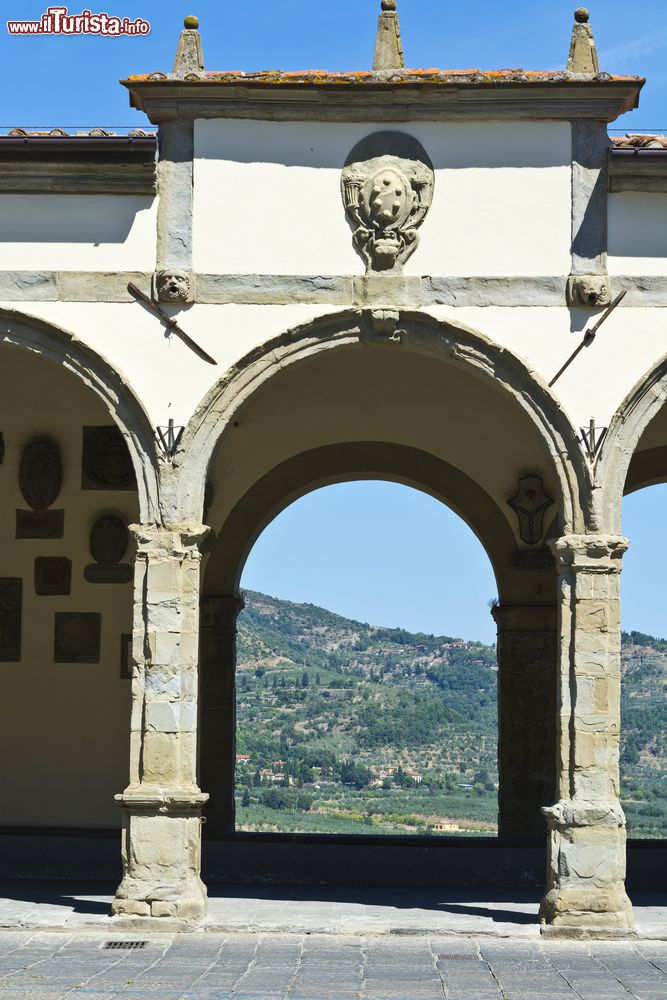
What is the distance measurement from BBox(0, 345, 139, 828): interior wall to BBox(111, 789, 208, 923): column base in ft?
10.3

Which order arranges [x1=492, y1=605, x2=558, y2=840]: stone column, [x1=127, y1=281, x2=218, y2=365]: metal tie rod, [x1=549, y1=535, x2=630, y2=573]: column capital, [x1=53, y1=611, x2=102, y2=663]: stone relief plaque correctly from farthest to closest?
[x1=53, y1=611, x2=102, y2=663]: stone relief plaque → [x1=492, y1=605, x2=558, y2=840]: stone column → [x1=127, y1=281, x2=218, y2=365]: metal tie rod → [x1=549, y1=535, x2=630, y2=573]: column capital

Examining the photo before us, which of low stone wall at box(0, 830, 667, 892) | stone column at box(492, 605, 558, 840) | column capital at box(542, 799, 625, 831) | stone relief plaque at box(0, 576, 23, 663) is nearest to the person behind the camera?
column capital at box(542, 799, 625, 831)

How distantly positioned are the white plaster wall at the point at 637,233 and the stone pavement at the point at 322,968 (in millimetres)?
4915

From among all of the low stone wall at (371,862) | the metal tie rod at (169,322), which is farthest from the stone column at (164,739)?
the low stone wall at (371,862)

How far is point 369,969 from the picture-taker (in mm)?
10125

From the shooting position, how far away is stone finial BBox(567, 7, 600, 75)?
12117mm

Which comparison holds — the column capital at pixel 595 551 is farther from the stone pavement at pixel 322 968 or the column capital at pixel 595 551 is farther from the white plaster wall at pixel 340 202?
the stone pavement at pixel 322 968

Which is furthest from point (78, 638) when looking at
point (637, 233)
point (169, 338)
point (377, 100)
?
point (637, 233)

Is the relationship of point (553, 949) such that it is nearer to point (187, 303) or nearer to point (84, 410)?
point (187, 303)

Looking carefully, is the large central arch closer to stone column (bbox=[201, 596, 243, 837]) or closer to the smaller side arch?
stone column (bbox=[201, 596, 243, 837])

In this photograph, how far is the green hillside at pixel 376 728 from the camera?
81.7ft

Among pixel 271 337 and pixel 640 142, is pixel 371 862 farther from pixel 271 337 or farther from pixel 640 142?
pixel 640 142

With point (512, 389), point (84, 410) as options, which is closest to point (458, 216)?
point (512, 389)

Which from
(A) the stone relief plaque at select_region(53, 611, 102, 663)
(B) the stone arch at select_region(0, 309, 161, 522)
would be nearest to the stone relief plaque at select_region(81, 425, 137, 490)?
(A) the stone relief plaque at select_region(53, 611, 102, 663)
